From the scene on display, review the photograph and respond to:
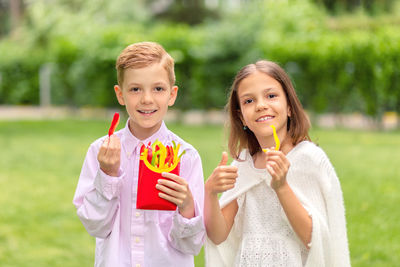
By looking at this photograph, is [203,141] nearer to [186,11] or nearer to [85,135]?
[85,135]

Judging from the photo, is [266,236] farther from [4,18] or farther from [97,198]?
[4,18]

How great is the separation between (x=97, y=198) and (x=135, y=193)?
0.15 metres

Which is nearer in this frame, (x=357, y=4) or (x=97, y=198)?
(x=97, y=198)

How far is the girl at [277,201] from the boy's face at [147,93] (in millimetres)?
352

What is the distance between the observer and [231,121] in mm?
2547

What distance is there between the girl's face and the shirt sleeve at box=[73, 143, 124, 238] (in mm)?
569

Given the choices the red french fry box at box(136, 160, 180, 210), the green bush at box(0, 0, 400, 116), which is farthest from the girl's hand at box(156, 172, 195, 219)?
the green bush at box(0, 0, 400, 116)

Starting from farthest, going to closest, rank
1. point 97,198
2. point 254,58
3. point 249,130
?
1. point 254,58
2. point 249,130
3. point 97,198

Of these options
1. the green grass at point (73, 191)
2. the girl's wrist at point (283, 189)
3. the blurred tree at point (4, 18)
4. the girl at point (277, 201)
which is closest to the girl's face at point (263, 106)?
the girl at point (277, 201)

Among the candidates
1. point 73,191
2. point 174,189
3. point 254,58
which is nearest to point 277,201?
point 174,189

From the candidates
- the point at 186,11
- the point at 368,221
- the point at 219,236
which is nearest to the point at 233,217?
the point at 219,236

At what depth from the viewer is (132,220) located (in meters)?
2.21

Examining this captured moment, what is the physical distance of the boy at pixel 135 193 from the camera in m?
2.15

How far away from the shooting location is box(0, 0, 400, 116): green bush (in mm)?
13156
